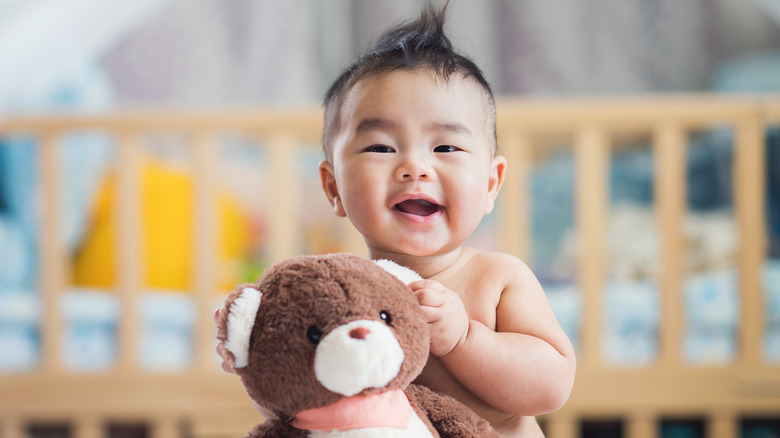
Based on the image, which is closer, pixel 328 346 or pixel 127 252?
pixel 328 346

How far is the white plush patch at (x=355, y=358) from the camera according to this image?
0.41m

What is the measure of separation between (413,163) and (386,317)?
0.14 m

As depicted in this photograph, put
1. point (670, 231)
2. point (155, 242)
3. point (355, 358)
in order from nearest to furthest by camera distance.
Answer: point (355, 358) < point (670, 231) < point (155, 242)

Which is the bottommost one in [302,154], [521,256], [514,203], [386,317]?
[386,317]

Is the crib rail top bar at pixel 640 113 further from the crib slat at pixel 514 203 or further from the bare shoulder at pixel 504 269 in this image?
the bare shoulder at pixel 504 269

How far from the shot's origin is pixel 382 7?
267 cm

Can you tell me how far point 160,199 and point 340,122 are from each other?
1.34m

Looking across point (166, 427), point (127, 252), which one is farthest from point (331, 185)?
point (166, 427)

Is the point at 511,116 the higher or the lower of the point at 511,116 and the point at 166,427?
the higher

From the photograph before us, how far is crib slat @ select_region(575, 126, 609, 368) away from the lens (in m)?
1.52

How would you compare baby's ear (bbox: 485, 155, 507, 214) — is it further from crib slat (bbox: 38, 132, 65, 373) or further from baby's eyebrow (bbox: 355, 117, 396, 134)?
crib slat (bbox: 38, 132, 65, 373)

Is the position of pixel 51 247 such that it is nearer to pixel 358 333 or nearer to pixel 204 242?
pixel 204 242

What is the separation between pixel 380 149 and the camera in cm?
56

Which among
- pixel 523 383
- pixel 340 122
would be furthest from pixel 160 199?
pixel 523 383
